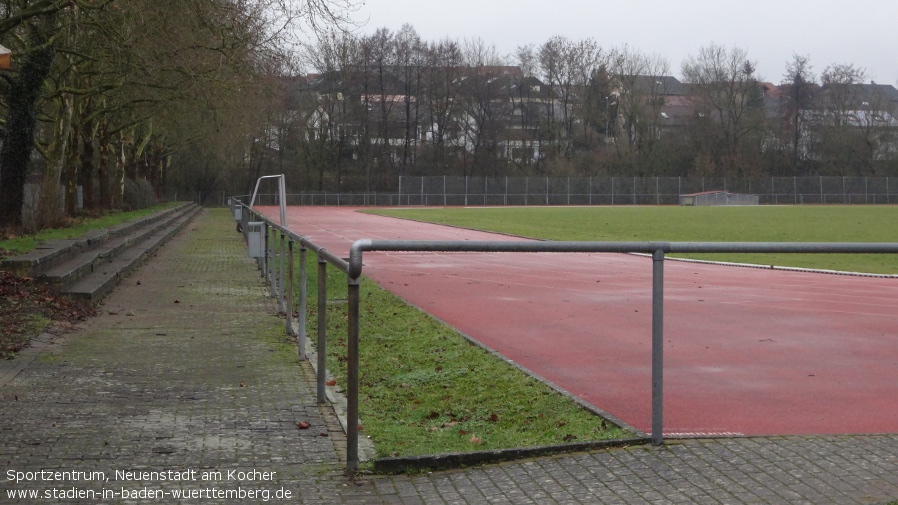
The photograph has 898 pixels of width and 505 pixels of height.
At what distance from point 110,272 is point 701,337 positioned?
9.92 m

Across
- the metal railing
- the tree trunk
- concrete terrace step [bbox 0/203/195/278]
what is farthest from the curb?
the tree trunk

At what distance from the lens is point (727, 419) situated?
6.77 m

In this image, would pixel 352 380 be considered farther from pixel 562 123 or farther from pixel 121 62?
pixel 562 123

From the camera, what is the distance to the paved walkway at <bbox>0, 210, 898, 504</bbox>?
4.97m

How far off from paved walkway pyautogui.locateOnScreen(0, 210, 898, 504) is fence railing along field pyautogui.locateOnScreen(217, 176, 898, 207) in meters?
78.2

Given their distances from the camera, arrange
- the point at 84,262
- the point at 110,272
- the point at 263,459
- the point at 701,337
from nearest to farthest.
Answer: the point at 263,459
the point at 701,337
the point at 84,262
the point at 110,272

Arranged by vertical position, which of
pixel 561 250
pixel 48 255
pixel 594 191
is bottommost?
pixel 48 255

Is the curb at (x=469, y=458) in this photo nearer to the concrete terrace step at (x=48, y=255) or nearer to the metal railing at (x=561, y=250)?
the metal railing at (x=561, y=250)

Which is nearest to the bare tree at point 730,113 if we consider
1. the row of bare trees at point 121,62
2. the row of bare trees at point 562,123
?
the row of bare trees at point 562,123

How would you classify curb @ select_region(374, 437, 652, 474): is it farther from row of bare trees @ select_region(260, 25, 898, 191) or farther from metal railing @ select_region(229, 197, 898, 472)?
row of bare trees @ select_region(260, 25, 898, 191)


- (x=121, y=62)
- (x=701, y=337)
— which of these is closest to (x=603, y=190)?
(x=121, y=62)

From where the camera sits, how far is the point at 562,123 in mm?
91938

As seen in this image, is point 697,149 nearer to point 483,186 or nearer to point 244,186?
point 483,186

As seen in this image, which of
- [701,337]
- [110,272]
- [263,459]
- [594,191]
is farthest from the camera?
[594,191]
